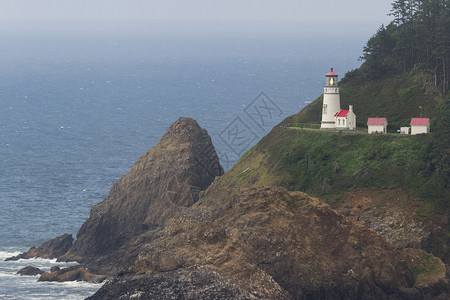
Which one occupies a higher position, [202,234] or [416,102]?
[416,102]

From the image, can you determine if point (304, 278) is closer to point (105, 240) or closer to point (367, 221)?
point (367, 221)

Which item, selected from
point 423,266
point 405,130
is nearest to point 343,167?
point 405,130

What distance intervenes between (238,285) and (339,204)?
2853cm

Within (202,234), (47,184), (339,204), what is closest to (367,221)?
(339,204)

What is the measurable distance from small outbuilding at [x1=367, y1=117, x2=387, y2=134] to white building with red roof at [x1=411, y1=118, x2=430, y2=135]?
4.03 meters

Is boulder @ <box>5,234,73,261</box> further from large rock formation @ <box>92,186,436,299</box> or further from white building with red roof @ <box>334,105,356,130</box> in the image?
white building with red roof @ <box>334,105,356,130</box>

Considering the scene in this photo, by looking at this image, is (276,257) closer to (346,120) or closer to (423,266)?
(423,266)

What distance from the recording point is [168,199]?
128750 mm

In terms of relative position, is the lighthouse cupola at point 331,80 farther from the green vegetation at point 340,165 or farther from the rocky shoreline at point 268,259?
the rocky shoreline at point 268,259

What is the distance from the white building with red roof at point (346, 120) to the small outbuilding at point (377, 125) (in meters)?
3.77

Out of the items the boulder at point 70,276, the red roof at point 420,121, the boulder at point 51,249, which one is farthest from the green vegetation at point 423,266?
the boulder at point 51,249

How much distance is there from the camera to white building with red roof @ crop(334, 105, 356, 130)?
126375mm

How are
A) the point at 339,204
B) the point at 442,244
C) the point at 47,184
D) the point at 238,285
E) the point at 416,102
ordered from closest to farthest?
1. the point at 238,285
2. the point at 442,244
3. the point at 339,204
4. the point at 416,102
5. the point at 47,184

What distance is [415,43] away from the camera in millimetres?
137000
